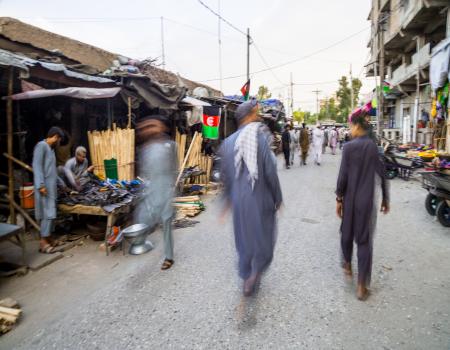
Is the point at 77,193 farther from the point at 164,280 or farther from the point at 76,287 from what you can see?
the point at 164,280

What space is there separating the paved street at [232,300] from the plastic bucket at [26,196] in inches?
44.8

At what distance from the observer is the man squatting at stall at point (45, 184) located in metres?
4.53

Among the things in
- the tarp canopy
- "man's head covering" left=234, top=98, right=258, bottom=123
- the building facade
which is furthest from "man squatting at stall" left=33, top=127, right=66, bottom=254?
the building facade

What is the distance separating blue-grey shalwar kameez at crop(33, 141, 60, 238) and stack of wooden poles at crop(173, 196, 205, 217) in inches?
96.6

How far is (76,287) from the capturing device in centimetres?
378

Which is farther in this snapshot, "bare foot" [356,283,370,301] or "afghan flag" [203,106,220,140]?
"afghan flag" [203,106,220,140]

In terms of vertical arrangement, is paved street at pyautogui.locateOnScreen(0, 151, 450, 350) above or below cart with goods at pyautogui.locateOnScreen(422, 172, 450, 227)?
below

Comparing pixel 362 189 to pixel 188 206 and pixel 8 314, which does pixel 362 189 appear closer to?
pixel 8 314

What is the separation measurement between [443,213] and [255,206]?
441 centimetres

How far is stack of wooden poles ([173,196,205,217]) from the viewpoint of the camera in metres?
6.71

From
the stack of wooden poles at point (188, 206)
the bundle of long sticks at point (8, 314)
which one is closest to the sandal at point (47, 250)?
the bundle of long sticks at point (8, 314)

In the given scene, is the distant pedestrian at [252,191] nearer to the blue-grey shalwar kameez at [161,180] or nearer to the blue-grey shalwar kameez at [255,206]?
the blue-grey shalwar kameez at [255,206]

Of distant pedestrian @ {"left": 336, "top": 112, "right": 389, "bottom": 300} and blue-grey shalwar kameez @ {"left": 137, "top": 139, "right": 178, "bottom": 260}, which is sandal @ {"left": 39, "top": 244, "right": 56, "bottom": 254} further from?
distant pedestrian @ {"left": 336, "top": 112, "right": 389, "bottom": 300}

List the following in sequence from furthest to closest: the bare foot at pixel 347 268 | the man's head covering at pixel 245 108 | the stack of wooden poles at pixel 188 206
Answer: the stack of wooden poles at pixel 188 206 < the bare foot at pixel 347 268 < the man's head covering at pixel 245 108
